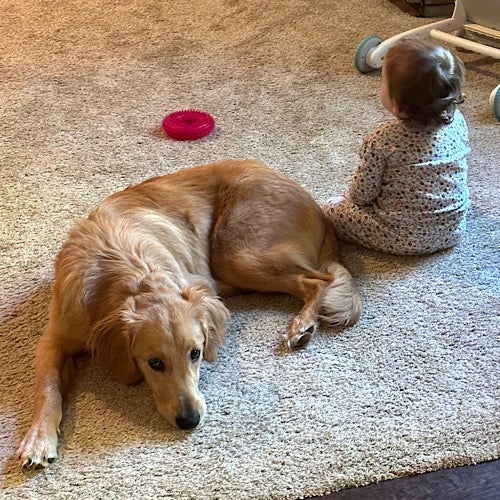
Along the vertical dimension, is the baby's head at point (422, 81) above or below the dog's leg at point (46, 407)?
above

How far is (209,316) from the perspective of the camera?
1938mm

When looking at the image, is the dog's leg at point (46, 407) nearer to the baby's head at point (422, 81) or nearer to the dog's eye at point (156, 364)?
the dog's eye at point (156, 364)

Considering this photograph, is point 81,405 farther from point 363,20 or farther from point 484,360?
point 363,20

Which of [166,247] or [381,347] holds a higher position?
[166,247]

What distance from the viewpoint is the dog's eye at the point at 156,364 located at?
1812 millimetres

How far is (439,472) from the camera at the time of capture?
1.71m

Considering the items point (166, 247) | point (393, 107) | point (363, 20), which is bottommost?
point (363, 20)

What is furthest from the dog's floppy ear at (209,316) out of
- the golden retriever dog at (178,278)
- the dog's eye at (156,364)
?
the dog's eye at (156,364)

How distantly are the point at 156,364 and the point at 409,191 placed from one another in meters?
1.02

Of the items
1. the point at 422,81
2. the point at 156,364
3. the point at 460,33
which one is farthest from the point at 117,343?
the point at 460,33

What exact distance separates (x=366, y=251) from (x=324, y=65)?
1594 millimetres

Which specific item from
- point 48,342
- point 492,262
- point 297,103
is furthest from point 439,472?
point 297,103

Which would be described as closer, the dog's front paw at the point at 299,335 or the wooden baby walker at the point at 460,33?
Answer: the dog's front paw at the point at 299,335

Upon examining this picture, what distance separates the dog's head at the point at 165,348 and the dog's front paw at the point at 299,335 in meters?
0.29
